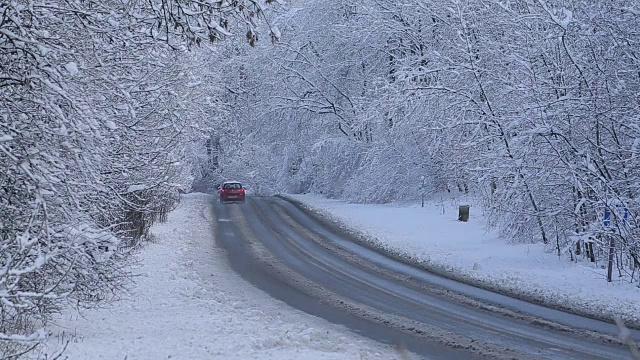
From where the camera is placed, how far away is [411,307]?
1255 cm

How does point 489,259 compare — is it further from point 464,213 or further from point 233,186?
point 233,186

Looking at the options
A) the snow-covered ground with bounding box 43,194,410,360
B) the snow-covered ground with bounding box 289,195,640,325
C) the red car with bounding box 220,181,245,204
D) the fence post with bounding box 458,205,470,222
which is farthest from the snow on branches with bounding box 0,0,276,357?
the red car with bounding box 220,181,245,204

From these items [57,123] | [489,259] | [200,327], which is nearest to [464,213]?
[489,259]

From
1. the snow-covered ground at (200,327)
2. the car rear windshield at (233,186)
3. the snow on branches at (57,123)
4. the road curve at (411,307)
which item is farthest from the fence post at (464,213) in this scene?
the car rear windshield at (233,186)

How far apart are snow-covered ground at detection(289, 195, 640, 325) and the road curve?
2.76 ft

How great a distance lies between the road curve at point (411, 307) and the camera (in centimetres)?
970

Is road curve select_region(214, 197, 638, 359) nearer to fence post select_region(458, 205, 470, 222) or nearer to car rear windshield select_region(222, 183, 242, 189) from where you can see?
fence post select_region(458, 205, 470, 222)

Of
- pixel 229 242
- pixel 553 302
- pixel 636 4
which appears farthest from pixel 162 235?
pixel 636 4

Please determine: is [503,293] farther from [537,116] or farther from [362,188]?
[362,188]

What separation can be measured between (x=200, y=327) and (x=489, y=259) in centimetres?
957

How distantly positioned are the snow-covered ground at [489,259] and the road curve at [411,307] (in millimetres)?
842

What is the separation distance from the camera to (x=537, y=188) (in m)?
15.9

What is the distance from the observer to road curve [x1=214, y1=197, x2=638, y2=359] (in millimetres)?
9703

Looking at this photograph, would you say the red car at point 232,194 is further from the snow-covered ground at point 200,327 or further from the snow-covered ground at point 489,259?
the snow-covered ground at point 200,327
